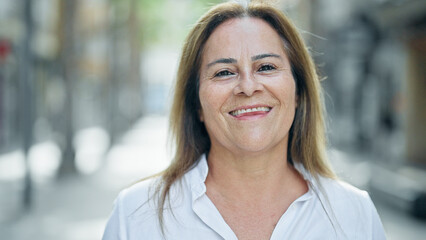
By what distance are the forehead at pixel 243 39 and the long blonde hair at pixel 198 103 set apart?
4 cm

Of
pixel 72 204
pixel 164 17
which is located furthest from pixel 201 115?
pixel 164 17

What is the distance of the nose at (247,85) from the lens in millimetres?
2367

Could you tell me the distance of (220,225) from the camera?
235 cm

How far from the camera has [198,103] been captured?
2.79 meters

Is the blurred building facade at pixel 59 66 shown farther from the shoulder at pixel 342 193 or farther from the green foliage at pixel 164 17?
the shoulder at pixel 342 193

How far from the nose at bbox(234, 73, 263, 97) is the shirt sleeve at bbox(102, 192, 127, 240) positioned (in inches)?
28.8

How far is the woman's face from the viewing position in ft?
7.89

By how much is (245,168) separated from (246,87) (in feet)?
1.33

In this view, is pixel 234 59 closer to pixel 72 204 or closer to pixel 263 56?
pixel 263 56

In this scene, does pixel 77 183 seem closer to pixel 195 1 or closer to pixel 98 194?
pixel 98 194

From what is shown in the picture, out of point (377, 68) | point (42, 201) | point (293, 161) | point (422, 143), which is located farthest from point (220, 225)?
point (377, 68)


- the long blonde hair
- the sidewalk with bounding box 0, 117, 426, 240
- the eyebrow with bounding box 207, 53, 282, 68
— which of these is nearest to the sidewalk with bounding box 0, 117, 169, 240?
the sidewalk with bounding box 0, 117, 426, 240

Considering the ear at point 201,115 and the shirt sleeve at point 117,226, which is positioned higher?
the ear at point 201,115

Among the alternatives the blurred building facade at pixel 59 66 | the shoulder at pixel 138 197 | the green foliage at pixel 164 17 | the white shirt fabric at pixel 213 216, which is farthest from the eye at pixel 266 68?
the green foliage at pixel 164 17
